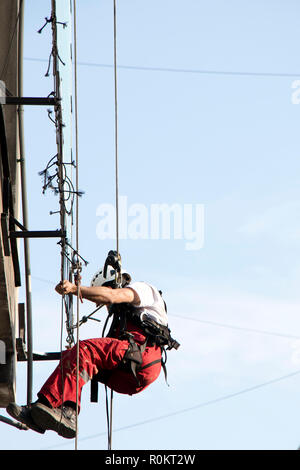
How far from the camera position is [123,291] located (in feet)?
28.5

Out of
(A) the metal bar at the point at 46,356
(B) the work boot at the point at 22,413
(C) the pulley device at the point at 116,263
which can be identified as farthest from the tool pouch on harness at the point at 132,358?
(A) the metal bar at the point at 46,356

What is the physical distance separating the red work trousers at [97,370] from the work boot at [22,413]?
0.16 m

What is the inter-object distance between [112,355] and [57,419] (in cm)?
75

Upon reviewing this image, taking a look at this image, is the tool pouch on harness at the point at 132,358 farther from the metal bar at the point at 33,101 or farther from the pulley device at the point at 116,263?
the metal bar at the point at 33,101

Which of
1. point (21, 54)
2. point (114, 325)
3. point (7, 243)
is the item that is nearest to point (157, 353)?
point (114, 325)

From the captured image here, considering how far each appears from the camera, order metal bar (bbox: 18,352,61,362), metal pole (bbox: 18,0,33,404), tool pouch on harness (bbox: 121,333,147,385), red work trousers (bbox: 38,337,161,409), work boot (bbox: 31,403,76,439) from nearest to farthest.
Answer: work boot (bbox: 31,403,76,439) < red work trousers (bbox: 38,337,161,409) < tool pouch on harness (bbox: 121,333,147,385) < metal pole (bbox: 18,0,33,404) < metal bar (bbox: 18,352,61,362)

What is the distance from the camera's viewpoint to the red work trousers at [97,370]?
844cm

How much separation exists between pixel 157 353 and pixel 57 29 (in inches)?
125

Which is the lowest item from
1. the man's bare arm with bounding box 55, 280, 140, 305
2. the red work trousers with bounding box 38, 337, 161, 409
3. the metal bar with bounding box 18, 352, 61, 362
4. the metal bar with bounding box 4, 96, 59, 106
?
the metal bar with bounding box 18, 352, 61, 362

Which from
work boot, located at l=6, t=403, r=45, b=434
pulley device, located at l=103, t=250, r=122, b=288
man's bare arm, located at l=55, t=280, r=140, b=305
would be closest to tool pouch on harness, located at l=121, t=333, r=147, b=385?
man's bare arm, located at l=55, t=280, r=140, b=305

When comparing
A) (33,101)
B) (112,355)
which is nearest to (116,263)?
(112,355)

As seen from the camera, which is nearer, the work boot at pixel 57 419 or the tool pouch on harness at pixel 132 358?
the work boot at pixel 57 419

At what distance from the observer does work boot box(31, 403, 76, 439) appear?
829 centimetres

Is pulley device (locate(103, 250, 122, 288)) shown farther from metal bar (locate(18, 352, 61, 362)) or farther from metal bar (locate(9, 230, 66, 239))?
metal bar (locate(18, 352, 61, 362))
